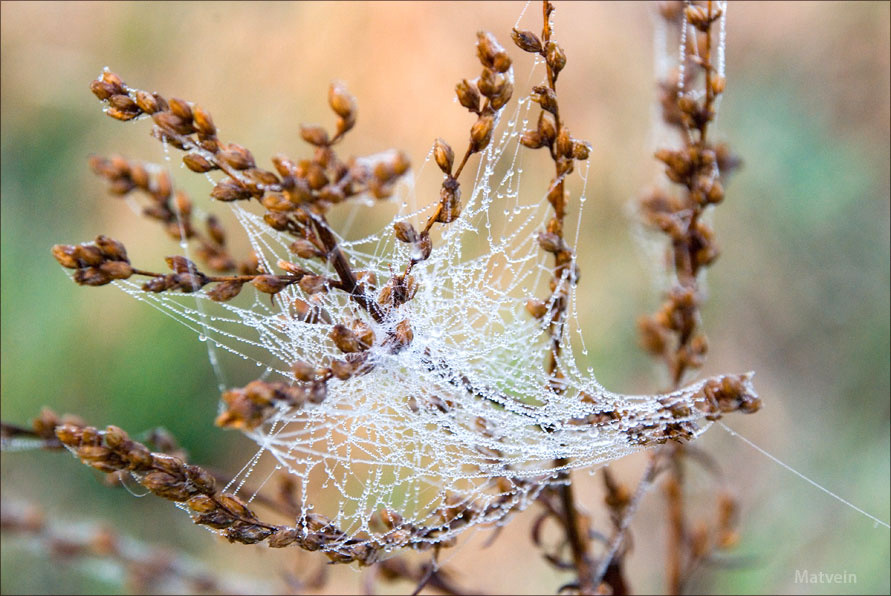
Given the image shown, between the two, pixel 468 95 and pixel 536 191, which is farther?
pixel 536 191

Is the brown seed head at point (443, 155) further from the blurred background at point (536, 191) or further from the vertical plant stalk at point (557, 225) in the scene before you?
the blurred background at point (536, 191)

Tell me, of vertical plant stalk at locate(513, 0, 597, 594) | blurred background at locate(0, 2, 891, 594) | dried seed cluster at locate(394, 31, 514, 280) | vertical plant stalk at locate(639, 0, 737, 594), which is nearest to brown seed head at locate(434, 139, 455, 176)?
dried seed cluster at locate(394, 31, 514, 280)

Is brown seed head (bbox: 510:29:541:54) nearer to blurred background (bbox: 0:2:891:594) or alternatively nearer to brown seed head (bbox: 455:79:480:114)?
brown seed head (bbox: 455:79:480:114)

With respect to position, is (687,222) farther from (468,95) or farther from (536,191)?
Answer: (536,191)

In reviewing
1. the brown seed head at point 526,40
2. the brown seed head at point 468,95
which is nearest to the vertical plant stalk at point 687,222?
the brown seed head at point 526,40

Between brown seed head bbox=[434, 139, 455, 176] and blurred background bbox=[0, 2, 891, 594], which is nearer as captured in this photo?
brown seed head bbox=[434, 139, 455, 176]

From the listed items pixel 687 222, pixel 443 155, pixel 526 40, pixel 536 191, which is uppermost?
pixel 536 191

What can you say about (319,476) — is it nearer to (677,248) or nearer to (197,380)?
(197,380)

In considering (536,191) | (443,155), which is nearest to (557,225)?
(443,155)

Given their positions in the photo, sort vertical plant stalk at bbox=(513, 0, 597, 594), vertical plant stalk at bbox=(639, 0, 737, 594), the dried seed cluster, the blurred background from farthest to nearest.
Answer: the blurred background → vertical plant stalk at bbox=(639, 0, 737, 594) → vertical plant stalk at bbox=(513, 0, 597, 594) → the dried seed cluster
